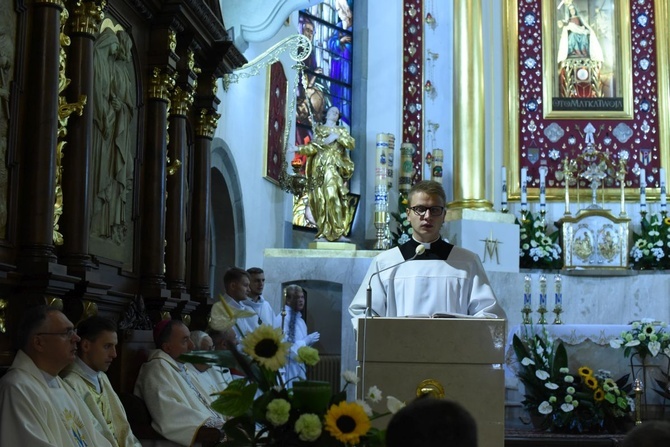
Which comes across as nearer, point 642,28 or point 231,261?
point 231,261

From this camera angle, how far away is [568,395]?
28.1ft

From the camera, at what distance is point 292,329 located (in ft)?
29.3

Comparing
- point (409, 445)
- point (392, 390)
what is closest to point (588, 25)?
point (392, 390)

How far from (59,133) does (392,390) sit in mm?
2709

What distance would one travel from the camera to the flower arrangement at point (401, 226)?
1235cm

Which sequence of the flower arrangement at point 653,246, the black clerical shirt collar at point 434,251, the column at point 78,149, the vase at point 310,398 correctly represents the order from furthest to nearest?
the flower arrangement at point 653,246
the column at point 78,149
the black clerical shirt collar at point 434,251
the vase at point 310,398

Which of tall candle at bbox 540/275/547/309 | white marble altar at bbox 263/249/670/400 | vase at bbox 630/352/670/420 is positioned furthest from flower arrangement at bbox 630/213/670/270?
vase at bbox 630/352/670/420

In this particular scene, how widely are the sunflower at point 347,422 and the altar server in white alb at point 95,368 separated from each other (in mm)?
2636

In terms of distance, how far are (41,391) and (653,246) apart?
391 inches

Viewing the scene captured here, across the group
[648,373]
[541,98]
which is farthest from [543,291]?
[541,98]

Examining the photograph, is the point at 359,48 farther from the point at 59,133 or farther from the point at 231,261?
the point at 59,133

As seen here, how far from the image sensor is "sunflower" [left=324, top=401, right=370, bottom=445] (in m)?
2.36

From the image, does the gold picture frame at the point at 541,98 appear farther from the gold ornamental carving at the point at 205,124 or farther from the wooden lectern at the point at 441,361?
the wooden lectern at the point at 441,361

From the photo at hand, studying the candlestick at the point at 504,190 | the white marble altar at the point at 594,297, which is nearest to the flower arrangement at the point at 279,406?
the white marble altar at the point at 594,297
